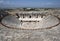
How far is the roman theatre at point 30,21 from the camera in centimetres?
162

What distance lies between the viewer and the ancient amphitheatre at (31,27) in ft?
4.44

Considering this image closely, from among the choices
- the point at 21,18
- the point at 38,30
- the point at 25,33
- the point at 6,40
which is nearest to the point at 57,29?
the point at 38,30

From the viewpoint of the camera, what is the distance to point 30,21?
5.81 feet

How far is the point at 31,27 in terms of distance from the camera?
5.24ft

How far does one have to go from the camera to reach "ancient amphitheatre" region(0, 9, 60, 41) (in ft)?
4.44

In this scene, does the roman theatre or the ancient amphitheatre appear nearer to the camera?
the ancient amphitheatre

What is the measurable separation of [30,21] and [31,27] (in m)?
0.19

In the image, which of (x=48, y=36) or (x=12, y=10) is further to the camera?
(x=12, y=10)

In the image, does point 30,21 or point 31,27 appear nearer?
point 31,27

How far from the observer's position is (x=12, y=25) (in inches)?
64.9

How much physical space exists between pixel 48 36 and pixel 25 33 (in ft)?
0.79

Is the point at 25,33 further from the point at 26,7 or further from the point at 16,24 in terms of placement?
the point at 26,7

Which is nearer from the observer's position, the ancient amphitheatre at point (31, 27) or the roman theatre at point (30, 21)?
the ancient amphitheatre at point (31, 27)

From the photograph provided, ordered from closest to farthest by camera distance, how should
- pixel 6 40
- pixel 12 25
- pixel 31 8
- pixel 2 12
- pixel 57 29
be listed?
pixel 6 40 < pixel 57 29 < pixel 12 25 < pixel 2 12 < pixel 31 8
